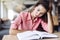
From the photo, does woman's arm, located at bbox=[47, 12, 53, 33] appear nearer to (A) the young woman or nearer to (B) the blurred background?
(A) the young woman

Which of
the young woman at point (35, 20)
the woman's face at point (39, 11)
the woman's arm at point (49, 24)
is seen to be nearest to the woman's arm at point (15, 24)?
the young woman at point (35, 20)

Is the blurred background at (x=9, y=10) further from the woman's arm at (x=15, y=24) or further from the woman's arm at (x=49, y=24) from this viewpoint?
the woman's arm at (x=49, y=24)

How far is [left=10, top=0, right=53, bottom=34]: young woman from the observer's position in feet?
5.04

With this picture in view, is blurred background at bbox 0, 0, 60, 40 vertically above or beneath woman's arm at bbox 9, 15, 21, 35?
above

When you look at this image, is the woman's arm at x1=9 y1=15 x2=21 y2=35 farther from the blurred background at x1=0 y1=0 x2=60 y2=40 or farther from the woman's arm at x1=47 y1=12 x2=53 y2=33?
the woman's arm at x1=47 y1=12 x2=53 y2=33

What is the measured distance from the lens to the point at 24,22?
5.09 feet

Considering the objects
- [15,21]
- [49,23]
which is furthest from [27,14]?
[49,23]

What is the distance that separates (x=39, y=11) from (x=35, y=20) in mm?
108

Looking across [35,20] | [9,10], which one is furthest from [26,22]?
[9,10]

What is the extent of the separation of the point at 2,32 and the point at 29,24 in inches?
11.9

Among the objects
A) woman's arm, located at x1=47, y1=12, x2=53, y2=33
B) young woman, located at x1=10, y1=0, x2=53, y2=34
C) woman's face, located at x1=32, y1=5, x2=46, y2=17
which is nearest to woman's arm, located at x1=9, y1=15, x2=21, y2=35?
young woman, located at x1=10, y1=0, x2=53, y2=34

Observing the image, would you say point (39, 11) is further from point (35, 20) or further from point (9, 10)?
point (9, 10)

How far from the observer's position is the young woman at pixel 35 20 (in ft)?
5.04

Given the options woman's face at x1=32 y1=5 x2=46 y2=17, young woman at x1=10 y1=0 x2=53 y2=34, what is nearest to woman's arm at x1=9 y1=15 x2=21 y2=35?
young woman at x1=10 y1=0 x2=53 y2=34
